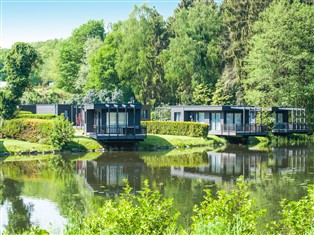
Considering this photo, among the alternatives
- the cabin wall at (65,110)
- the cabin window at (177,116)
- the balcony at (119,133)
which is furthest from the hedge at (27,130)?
the cabin window at (177,116)

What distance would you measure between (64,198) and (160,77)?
4638 centimetres

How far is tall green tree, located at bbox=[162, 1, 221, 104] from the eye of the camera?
57.2 metres

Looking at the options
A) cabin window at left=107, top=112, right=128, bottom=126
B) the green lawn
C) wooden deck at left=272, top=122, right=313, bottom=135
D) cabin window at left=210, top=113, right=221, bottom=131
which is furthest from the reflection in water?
wooden deck at left=272, top=122, right=313, bottom=135

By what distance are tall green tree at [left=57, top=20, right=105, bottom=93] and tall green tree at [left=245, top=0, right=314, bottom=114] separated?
37.0m

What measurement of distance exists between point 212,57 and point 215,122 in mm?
14416

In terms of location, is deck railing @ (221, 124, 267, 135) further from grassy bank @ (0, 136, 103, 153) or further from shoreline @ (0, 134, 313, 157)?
grassy bank @ (0, 136, 103, 153)

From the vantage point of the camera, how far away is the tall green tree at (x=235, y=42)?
5684cm

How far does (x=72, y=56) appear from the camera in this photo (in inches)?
3187

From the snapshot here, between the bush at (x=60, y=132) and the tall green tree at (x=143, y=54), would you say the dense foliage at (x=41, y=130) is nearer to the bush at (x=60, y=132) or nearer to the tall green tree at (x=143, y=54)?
the bush at (x=60, y=132)

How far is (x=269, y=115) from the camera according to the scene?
45906mm

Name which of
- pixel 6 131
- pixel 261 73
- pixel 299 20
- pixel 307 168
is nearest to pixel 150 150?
pixel 6 131

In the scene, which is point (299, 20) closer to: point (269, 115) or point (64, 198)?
point (269, 115)

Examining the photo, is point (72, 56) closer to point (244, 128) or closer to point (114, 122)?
point (114, 122)

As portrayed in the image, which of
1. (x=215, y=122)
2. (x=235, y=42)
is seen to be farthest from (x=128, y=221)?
(x=235, y=42)
